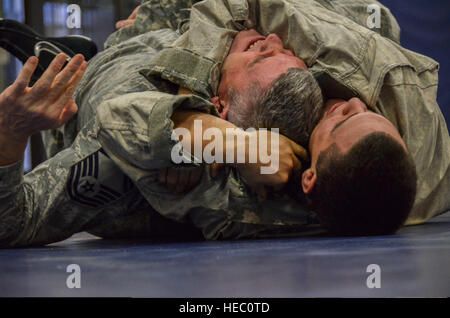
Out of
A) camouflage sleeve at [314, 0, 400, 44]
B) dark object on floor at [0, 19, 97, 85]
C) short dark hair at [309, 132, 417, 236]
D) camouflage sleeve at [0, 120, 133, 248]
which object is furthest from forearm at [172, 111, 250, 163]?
dark object on floor at [0, 19, 97, 85]

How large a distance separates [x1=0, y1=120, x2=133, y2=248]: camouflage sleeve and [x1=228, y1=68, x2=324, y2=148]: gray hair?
1.30 ft

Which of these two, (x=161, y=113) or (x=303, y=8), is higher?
(x=303, y=8)

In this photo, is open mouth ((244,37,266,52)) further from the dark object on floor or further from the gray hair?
the dark object on floor

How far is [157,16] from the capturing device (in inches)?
82.6

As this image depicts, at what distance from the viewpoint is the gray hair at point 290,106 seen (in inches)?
51.4

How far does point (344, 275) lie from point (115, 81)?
38.1 inches

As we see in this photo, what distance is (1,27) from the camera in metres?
2.13

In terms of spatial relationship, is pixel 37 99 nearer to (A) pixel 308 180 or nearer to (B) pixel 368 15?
(A) pixel 308 180

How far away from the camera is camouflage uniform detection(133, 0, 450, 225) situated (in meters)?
1.42

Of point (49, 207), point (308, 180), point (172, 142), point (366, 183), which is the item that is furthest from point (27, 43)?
point (366, 183)

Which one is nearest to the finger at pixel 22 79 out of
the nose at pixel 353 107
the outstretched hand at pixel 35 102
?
the outstretched hand at pixel 35 102
